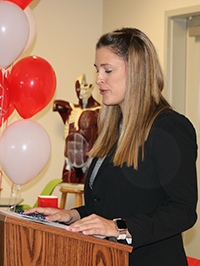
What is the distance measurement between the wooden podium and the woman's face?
560 mm

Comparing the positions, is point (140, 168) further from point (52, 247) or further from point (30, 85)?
point (30, 85)

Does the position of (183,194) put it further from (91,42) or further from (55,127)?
(91,42)

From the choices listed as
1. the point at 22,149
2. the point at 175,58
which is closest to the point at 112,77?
the point at 22,149

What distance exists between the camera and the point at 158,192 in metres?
1.22

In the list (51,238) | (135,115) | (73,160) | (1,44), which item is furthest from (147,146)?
(73,160)

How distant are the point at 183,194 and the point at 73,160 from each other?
2.36 metres

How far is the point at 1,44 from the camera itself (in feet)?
7.20

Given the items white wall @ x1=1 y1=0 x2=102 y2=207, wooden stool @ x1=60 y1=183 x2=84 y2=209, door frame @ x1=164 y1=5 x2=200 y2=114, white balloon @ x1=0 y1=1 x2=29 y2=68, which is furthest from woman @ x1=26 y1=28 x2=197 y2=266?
white wall @ x1=1 y1=0 x2=102 y2=207

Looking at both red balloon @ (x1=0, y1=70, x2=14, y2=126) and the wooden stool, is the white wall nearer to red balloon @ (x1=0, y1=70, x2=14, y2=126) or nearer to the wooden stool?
the wooden stool

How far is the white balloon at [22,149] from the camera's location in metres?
2.21

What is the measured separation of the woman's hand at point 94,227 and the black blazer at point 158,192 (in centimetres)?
7

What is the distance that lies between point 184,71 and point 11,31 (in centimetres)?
183

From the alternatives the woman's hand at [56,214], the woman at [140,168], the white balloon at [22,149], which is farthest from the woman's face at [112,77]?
the white balloon at [22,149]

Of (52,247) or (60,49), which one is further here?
(60,49)
